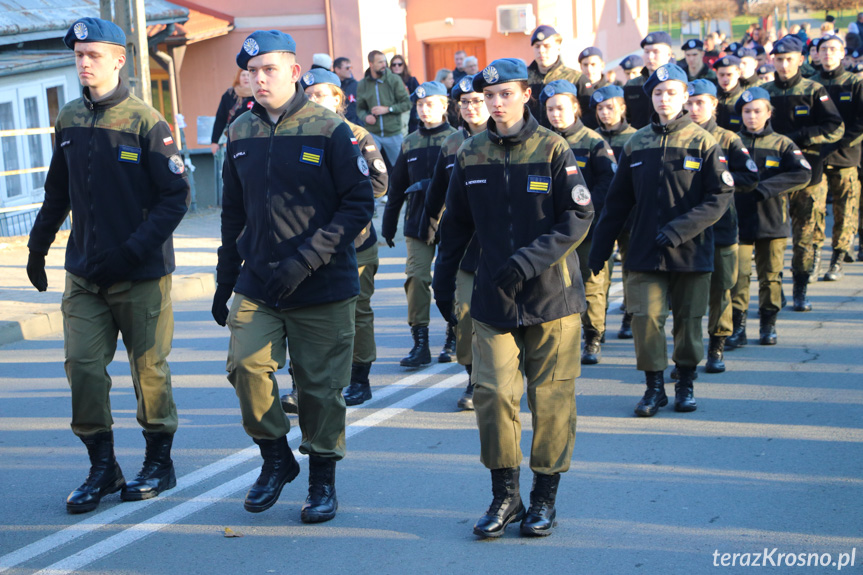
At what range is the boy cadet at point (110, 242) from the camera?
5.11 metres

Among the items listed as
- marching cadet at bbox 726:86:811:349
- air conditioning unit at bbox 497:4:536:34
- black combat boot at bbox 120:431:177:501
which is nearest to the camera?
black combat boot at bbox 120:431:177:501

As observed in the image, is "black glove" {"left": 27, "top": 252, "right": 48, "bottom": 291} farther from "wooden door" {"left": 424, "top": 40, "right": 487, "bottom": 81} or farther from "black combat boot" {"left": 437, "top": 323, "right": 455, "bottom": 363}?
"wooden door" {"left": 424, "top": 40, "right": 487, "bottom": 81}

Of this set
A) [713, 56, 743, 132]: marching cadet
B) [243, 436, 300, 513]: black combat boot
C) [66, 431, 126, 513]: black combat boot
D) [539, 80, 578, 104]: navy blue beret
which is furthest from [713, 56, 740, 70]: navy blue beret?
[66, 431, 126, 513]: black combat boot

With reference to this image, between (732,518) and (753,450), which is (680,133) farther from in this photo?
(732,518)

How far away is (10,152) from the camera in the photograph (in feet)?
55.9

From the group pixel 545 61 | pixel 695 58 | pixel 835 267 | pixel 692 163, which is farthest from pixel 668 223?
pixel 695 58

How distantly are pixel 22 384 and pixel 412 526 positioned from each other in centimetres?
416

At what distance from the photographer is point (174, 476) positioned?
550 centimetres

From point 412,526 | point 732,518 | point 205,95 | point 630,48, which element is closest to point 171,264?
point 412,526

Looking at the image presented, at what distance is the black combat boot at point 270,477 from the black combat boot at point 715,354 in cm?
376

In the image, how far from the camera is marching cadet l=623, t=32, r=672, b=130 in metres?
11.1

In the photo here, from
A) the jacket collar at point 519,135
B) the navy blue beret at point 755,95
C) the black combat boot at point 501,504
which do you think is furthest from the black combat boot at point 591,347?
the jacket collar at point 519,135

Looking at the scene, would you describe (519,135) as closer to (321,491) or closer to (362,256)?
(321,491)

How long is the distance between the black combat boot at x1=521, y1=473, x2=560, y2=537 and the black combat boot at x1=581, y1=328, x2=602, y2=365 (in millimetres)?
3468
